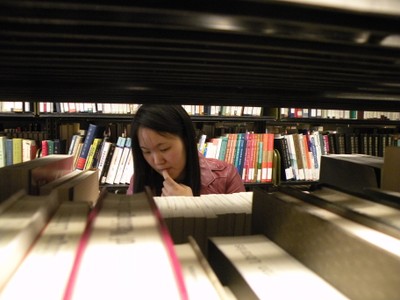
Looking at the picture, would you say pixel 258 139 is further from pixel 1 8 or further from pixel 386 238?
pixel 1 8

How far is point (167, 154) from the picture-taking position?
1.49m

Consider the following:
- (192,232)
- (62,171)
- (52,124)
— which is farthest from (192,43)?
(52,124)

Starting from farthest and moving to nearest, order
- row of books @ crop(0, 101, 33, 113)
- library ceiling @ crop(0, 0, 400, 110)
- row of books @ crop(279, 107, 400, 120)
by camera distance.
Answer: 1. row of books @ crop(279, 107, 400, 120)
2. row of books @ crop(0, 101, 33, 113)
3. library ceiling @ crop(0, 0, 400, 110)

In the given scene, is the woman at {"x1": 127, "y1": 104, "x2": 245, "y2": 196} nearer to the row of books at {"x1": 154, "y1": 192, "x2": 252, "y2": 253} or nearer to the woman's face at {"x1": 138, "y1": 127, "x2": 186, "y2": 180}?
the woman's face at {"x1": 138, "y1": 127, "x2": 186, "y2": 180}

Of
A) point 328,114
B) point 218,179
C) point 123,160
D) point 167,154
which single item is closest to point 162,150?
point 167,154

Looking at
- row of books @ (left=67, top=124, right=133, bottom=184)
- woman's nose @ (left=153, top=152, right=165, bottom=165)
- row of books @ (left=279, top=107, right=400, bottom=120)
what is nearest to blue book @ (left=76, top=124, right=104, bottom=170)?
row of books @ (left=67, top=124, right=133, bottom=184)

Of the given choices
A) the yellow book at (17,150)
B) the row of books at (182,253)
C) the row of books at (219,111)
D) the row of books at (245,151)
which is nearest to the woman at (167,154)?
the row of books at (245,151)

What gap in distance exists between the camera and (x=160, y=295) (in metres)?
0.29

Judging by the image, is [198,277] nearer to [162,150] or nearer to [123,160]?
[162,150]

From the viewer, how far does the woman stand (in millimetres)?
1458

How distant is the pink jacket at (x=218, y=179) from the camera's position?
1.73 meters

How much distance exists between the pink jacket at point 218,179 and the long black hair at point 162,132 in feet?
0.40

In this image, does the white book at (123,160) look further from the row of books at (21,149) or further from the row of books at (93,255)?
the row of books at (93,255)

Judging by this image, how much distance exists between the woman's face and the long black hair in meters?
0.02
